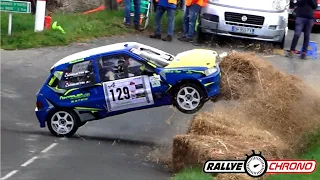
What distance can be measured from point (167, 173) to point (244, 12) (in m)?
11.0

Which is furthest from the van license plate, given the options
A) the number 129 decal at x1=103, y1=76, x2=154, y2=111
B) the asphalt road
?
the number 129 decal at x1=103, y1=76, x2=154, y2=111

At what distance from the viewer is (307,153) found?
13484 mm

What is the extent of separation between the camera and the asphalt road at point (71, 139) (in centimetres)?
1259

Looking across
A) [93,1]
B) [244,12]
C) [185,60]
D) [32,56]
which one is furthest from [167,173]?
[93,1]

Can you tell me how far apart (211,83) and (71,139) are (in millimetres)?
2972

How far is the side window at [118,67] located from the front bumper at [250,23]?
8397mm

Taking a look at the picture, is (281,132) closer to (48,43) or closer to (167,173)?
(167,173)

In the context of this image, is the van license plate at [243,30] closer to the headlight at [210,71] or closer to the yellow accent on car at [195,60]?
the yellow accent on car at [195,60]

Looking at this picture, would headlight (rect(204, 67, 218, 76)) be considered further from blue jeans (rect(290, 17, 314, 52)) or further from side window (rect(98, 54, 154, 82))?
blue jeans (rect(290, 17, 314, 52))

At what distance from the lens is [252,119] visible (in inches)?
555

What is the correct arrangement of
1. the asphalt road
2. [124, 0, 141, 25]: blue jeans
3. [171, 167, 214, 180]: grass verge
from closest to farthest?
[171, 167, 214, 180]: grass verge < the asphalt road < [124, 0, 141, 25]: blue jeans

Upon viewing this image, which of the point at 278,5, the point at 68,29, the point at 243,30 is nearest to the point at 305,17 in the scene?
the point at 278,5

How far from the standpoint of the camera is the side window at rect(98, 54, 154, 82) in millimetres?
14742

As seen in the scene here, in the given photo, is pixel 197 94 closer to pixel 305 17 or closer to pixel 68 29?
pixel 305 17
